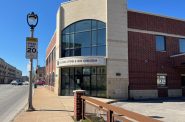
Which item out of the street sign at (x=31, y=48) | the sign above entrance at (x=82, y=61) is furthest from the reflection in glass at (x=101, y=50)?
the street sign at (x=31, y=48)

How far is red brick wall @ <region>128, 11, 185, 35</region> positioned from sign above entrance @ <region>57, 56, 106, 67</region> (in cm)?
528

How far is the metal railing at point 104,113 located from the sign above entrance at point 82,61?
1604 cm

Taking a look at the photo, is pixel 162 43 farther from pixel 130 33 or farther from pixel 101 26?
pixel 101 26

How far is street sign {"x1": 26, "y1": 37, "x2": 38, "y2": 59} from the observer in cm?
1603

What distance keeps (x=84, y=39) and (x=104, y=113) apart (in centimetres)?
2150

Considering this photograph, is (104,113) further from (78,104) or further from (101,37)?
(101,37)

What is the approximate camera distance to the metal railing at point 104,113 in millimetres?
5467

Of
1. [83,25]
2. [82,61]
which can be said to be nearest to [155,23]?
[83,25]

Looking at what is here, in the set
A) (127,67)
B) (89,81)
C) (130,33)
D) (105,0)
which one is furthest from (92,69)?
(105,0)

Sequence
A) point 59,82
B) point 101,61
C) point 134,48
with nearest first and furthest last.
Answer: point 101,61 < point 134,48 < point 59,82

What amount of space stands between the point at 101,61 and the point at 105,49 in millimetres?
1458

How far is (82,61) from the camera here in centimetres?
2753

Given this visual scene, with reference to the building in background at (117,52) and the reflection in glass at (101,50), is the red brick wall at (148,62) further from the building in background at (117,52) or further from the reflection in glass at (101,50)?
the reflection in glass at (101,50)

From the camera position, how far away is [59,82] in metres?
30.6
